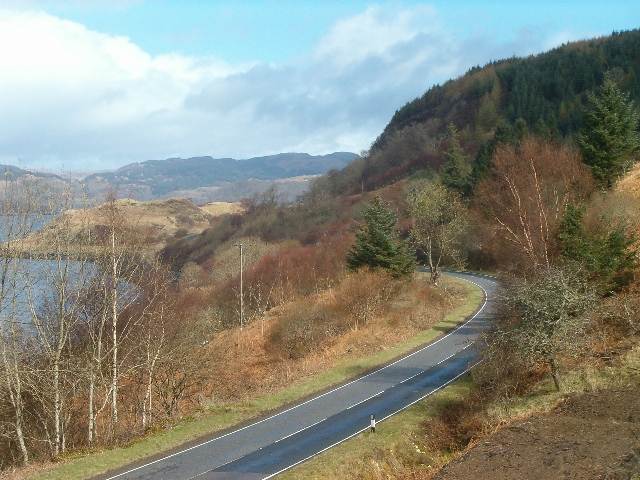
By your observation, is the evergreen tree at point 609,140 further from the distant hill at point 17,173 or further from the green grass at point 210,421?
the distant hill at point 17,173

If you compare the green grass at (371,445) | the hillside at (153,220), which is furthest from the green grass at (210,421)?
the hillside at (153,220)

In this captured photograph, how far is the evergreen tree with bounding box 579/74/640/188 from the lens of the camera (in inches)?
1379

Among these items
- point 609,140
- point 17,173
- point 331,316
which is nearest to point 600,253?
point 609,140

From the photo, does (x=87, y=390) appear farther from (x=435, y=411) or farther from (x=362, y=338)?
(x=362, y=338)

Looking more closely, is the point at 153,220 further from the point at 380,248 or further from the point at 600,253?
the point at 600,253

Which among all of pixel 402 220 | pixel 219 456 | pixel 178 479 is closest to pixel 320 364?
pixel 219 456

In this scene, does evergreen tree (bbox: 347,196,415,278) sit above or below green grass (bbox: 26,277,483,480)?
above

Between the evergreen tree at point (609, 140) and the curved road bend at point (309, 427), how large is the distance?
53.9 ft

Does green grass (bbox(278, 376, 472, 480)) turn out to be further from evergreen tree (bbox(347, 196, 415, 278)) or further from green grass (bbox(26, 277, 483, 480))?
evergreen tree (bbox(347, 196, 415, 278))

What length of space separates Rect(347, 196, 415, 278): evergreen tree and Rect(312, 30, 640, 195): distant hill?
158ft

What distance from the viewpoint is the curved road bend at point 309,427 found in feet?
46.5

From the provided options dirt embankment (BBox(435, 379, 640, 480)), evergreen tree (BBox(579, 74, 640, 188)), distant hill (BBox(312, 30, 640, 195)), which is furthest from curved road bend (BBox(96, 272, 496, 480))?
distant hill (BBox(312, 30, 640, 195))

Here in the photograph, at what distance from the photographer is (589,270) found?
21828mm

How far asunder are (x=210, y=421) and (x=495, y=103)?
10905 cm
